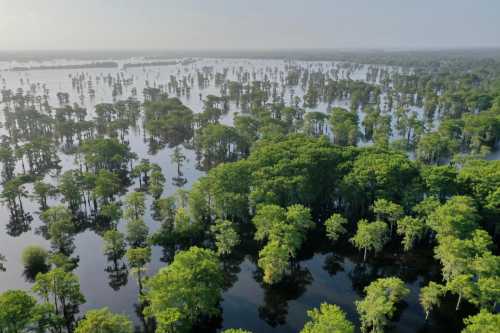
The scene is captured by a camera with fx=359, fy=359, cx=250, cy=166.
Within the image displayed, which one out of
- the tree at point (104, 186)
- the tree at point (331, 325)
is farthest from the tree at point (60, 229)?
the tree at point (331, 325)

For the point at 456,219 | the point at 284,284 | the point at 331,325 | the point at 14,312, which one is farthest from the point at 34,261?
the point at 456,219

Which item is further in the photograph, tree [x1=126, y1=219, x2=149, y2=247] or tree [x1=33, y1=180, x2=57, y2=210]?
tree [x1=33, y1=180, x2=57, y2=210]

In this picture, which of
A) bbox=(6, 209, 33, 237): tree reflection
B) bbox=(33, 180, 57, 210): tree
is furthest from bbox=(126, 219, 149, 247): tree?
bbox=(6, 209, 33, 237): tree reflection

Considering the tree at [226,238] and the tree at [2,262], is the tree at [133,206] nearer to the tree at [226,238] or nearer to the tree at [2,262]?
the tree at [226,238]

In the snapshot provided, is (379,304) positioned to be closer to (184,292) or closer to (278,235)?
(278,235)

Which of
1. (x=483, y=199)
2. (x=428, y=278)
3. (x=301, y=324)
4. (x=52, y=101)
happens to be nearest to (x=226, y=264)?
(x=301, y=324)

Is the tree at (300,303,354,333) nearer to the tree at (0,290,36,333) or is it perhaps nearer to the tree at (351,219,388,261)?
the tree at (351,219,388,261)
